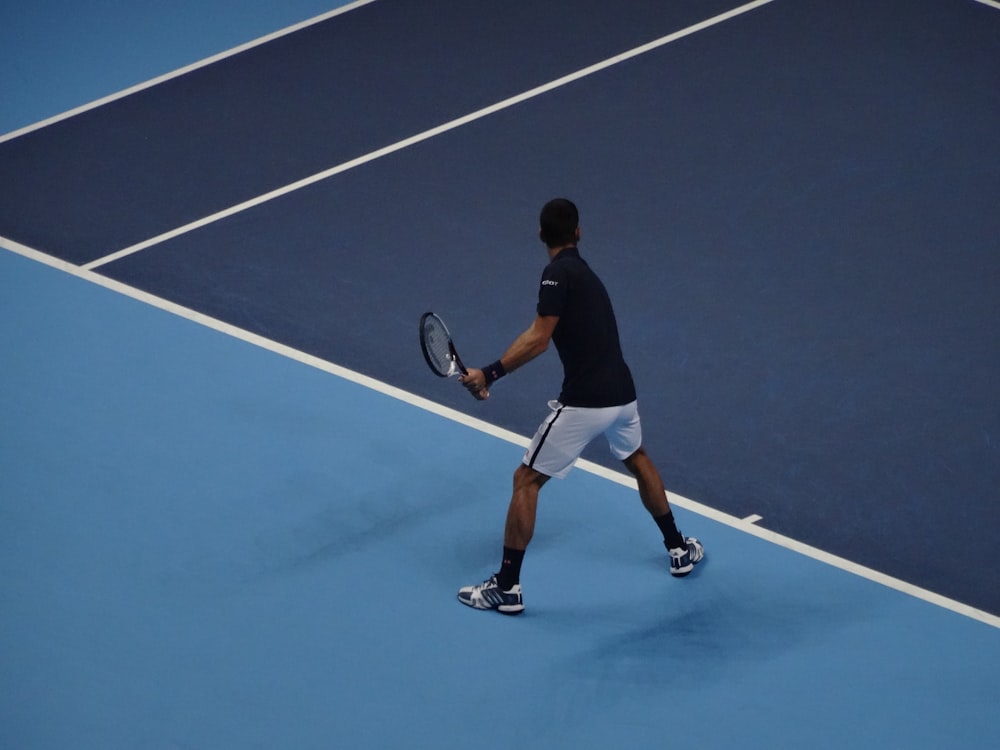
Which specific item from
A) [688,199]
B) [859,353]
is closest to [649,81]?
[688,199]

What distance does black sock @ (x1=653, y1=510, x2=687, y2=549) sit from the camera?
28.5 feet

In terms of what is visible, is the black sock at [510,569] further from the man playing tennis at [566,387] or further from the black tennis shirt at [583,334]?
the black tennis shirt at [583,334]

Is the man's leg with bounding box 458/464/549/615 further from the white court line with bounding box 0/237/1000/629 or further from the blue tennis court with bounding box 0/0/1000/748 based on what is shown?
the white court line with bounding box 0/237/1000/629

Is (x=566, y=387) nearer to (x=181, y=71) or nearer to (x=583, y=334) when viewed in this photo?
(x=583, y=334)

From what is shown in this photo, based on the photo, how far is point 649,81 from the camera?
47.0 feet

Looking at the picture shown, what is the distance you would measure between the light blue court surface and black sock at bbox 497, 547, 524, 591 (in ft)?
0.60

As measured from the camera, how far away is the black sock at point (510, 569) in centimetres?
841

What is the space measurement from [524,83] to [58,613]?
7.32m

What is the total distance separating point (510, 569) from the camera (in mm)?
8430

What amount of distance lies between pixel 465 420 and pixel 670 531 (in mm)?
1960

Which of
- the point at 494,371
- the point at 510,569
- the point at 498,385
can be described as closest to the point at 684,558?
the point at 510,569

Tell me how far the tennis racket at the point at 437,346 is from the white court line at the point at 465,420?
1.62 meters

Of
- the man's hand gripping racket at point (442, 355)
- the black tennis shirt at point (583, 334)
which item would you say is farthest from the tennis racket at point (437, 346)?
the black tennis shirt at point (583, 334)

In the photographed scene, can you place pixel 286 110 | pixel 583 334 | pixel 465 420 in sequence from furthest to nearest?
pixel 286 110 → pixel 465 420 → pixel 583 334
